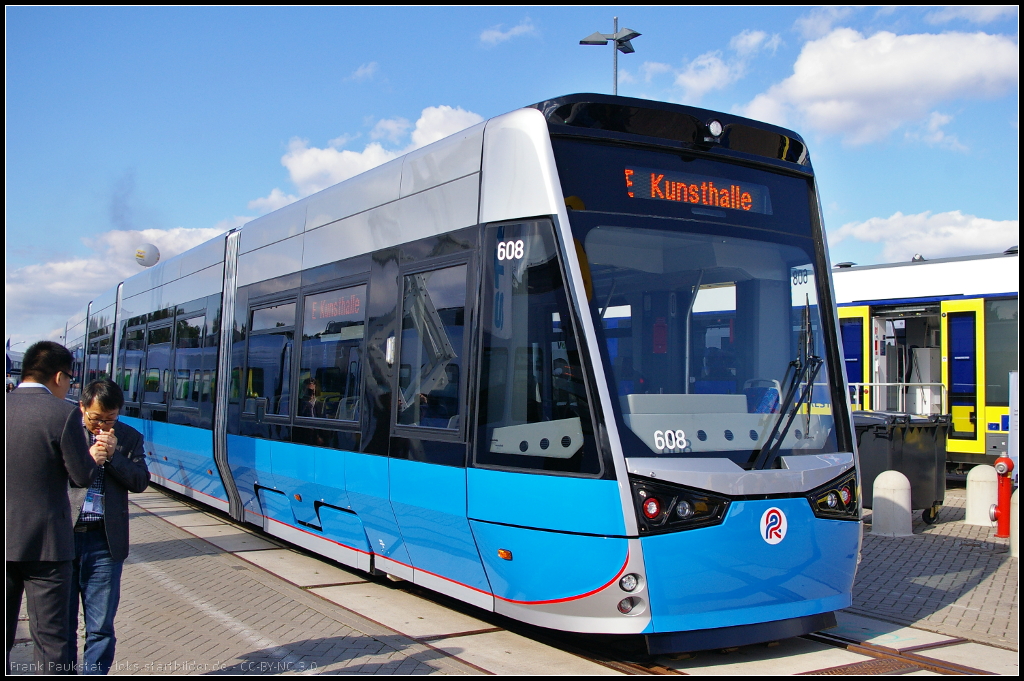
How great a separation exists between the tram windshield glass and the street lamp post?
1288cm

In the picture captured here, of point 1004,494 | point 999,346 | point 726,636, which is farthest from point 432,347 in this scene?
point 999,346

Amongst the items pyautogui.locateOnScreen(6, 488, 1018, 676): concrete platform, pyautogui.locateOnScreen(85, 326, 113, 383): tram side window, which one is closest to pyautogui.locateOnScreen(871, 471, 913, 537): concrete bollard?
pyautogui.locateOnScreen(6, 488, 1018, 676): concrete platform

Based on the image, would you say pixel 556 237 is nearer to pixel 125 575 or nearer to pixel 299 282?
pixel 299 282

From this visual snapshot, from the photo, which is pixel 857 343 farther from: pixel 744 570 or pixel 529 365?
pixel 529 365

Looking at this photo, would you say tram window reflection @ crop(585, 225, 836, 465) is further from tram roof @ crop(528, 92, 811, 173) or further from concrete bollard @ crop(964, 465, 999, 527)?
concrete bollard @ crop(964, 465, 999, 527)

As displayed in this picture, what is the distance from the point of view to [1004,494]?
9.40m

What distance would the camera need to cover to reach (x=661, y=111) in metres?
5.67

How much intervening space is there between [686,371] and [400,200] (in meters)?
→ 2.61

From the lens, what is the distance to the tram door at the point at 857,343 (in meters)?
16.1

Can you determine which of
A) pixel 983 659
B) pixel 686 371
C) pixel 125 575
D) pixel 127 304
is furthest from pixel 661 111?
pixel 127 304

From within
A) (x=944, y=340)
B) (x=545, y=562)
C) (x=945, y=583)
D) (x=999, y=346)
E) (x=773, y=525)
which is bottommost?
(x=945, y=583)

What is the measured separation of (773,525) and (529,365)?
1.65 metres

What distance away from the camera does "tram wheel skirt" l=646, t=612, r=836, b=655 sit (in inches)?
197

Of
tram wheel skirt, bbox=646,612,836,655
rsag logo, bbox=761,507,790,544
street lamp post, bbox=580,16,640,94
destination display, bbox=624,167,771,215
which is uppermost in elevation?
street lamp post, bbox=580,16,640,94
